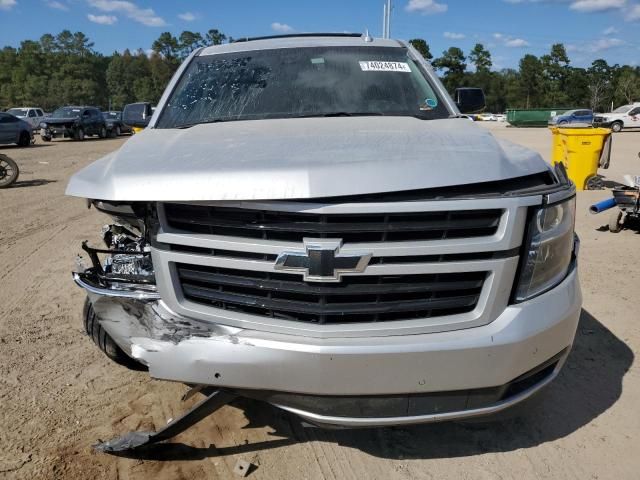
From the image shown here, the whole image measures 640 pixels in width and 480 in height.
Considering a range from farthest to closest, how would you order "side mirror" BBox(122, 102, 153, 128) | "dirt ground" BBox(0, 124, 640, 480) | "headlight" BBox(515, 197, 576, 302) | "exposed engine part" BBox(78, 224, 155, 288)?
1. "side mirror" BBox(122, 102, 153, 128)
2. "dirt ground" BBox(0, 124, 640, 480)
3. "exposed engine part" BBox(78, 224, 155, 288)
4. "headlight" BBox(515, 197, 576, 302)

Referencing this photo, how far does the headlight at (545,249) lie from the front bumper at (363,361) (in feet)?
0.19

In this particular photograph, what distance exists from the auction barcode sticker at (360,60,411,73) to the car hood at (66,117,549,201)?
1.10m

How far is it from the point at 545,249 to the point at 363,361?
35.2 inches

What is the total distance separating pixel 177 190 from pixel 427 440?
179cm

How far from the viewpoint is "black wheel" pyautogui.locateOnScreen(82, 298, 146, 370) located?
2.81 meters

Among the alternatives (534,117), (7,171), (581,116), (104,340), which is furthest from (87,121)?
(534,117)

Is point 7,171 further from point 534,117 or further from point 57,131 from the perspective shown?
point 534,117

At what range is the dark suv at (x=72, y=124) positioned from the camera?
29.5m

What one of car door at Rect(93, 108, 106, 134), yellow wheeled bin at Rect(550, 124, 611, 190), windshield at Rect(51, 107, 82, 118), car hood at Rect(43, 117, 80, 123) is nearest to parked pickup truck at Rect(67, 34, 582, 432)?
yellow wheeled bin at Rect(550, 124, 611, 190)

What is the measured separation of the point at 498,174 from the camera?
7.02 feet

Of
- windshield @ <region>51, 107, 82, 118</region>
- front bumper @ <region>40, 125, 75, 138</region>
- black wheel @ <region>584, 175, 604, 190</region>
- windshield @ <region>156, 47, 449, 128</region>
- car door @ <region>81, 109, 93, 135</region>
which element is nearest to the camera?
windshield @ <region>156, 47, 449, 128</region>

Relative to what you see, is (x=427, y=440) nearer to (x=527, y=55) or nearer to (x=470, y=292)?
(x=470, y=292)

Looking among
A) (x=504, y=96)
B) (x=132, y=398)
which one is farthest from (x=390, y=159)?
(x=504, y=96)

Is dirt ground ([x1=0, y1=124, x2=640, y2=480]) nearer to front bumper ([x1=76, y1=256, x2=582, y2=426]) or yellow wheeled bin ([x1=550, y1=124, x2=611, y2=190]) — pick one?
front bumper ([x1=76, y1=256, x2=582, y2=426])
